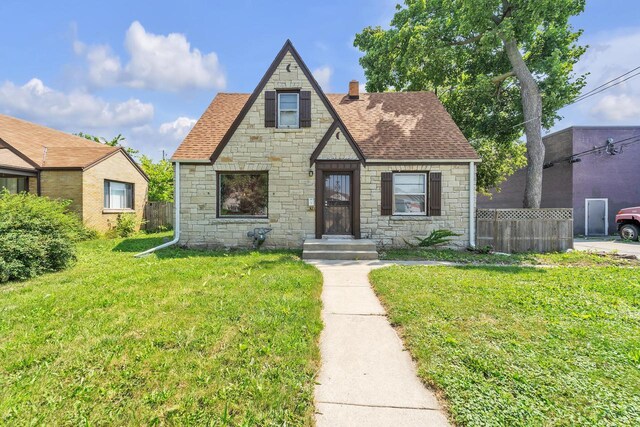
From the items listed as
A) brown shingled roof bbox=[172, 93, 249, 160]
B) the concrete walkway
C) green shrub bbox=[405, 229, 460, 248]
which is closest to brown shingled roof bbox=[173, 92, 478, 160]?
brown shingled roof bbox=[172, 93, 249, 160]

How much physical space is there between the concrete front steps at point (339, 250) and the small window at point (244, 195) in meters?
2.29

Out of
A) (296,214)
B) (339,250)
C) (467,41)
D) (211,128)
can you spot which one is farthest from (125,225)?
(467,41)

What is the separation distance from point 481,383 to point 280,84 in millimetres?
9717

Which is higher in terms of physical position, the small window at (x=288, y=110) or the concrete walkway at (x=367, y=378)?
the small window at (x=288, y=110)

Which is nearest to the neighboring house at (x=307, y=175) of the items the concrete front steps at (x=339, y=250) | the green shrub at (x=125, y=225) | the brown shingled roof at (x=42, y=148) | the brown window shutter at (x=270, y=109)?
the brown window shutter at (x=270, y=109)

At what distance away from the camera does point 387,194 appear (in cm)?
981

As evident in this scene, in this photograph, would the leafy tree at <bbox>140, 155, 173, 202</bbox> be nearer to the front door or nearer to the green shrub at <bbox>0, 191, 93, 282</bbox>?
the green shrub at <bbox>0, 191, 93, 282</bbox>

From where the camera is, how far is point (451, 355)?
9.65 feet

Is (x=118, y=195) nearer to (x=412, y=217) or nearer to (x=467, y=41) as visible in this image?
(x=412, y=217)

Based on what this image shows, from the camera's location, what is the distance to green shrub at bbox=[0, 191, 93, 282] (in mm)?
5906

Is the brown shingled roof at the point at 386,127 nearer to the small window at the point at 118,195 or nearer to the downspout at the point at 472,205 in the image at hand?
the downspout at the point at 472,205

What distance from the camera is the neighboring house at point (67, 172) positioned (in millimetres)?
12148

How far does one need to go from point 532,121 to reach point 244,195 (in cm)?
1192

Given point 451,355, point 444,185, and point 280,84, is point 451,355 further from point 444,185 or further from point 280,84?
point 280,84
